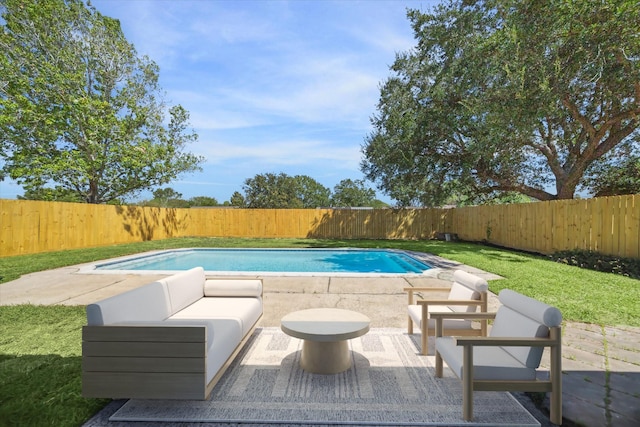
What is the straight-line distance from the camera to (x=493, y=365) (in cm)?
214

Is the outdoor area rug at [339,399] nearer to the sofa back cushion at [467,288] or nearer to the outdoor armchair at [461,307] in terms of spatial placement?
the outdoor armchair at [461,307]

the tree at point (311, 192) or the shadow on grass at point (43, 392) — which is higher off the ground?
the tree at point (311, 192)

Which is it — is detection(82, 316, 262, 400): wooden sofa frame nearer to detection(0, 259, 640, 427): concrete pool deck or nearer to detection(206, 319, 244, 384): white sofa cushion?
detection(206, 319, 244, 384): white sofa cushion

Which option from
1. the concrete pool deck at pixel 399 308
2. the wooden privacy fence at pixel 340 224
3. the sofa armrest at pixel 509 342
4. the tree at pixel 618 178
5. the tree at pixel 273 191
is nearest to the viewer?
the sofa armrest at pixel 509 342

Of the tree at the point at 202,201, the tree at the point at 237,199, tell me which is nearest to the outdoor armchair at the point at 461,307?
the tree at the point at 237,199

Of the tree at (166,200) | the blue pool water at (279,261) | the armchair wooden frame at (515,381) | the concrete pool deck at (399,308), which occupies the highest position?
the tree at (166,200)

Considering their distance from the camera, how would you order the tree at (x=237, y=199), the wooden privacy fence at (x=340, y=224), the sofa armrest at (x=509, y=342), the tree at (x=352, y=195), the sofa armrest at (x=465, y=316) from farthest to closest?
the tree at (x=352, y=195)
the tree at (x=237, y=199)
the wooden privacy fence at (x=340, y=224)
the sofa armrest at (x=465, y=316)
the sofa armrest at (x=509, y=342)

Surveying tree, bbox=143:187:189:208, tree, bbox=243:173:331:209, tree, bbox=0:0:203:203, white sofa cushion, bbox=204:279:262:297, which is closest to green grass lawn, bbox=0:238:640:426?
white sofa cushion, bbox=204:279:262:297

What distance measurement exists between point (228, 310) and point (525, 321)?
2524 millimetres

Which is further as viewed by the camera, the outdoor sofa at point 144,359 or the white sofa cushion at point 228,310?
the white sofa cushion at point 228,310

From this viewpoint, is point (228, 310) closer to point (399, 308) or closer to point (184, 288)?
point (184, 288)

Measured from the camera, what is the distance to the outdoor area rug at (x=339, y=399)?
207cm

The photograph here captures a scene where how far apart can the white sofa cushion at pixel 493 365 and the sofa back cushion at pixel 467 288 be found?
80 cm

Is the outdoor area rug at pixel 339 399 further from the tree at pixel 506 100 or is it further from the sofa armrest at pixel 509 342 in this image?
the tree at pixel 506 100
